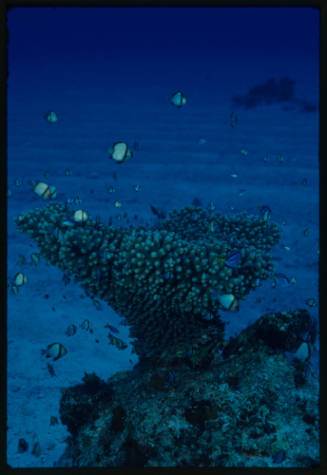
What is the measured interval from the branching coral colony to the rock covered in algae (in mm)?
370

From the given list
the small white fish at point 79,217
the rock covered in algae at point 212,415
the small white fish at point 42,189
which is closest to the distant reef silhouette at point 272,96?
the small white fish at point 42,189

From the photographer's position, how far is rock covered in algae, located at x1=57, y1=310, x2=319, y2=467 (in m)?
2.78

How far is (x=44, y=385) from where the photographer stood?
16.7ft

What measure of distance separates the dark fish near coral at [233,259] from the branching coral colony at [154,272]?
0.03 metres

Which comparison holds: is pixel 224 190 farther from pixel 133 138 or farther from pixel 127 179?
pixel 133 138

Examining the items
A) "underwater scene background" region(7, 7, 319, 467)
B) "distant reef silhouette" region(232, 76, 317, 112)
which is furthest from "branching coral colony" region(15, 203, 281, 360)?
"distant reef silhouette" region(232, 76, 317, 112)

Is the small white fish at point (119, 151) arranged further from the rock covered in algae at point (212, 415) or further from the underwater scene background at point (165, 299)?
the rock covered in algae at point (212, 415)

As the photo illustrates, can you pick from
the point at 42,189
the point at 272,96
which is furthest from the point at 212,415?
the point at 272,96

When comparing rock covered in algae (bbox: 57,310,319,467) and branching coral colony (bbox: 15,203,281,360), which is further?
branching coral colony (bbox: 15,203,281,360)

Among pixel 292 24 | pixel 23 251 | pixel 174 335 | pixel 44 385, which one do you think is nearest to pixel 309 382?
pixel 174 335

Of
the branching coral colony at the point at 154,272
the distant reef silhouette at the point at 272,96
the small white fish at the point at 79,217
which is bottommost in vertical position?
the branching coral colony at the point at 154,272

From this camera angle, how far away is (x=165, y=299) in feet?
12.0

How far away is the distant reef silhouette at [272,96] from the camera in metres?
21.8

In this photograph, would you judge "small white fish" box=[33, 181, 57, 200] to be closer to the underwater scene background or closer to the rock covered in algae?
the underwater scene background
